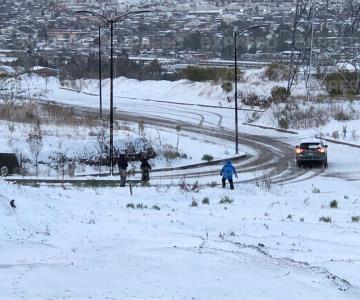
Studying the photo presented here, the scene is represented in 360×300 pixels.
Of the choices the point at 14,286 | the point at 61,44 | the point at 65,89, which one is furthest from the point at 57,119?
the point at 61,44

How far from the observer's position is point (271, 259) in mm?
11758

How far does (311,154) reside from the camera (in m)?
37.1

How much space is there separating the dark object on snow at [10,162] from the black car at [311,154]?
14.1m

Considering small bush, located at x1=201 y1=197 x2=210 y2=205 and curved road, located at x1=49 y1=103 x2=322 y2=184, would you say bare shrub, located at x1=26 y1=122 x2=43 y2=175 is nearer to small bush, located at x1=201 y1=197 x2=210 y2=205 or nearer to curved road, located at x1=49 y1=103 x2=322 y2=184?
curved road, located at x1=49 y1=103 x2=322 y2=184

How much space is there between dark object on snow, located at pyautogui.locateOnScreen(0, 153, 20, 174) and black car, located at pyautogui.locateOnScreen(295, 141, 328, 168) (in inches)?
556

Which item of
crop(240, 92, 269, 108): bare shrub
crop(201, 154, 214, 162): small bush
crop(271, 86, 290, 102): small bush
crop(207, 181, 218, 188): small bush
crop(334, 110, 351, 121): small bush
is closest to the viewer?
crop(207, 181, 218, 188): small bush

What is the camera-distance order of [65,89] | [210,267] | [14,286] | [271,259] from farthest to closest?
[65,89] → [271,259] → [210,267] → [14,286]

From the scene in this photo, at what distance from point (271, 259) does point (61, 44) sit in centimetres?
14029

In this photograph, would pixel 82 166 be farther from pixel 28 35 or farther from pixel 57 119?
pixel 28 35

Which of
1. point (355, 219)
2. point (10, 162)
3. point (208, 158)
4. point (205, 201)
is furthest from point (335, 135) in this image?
point (355, 219)

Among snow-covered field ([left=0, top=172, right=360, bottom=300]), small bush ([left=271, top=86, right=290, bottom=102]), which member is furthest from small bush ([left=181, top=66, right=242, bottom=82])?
snow-covered field ([left=0, top=172, right=360, bottom=300])

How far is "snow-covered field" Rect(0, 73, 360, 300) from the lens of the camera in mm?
9820

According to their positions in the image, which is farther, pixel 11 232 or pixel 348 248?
pixel 348 248

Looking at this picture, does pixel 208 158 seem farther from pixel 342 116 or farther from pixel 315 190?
pixel 342 116
